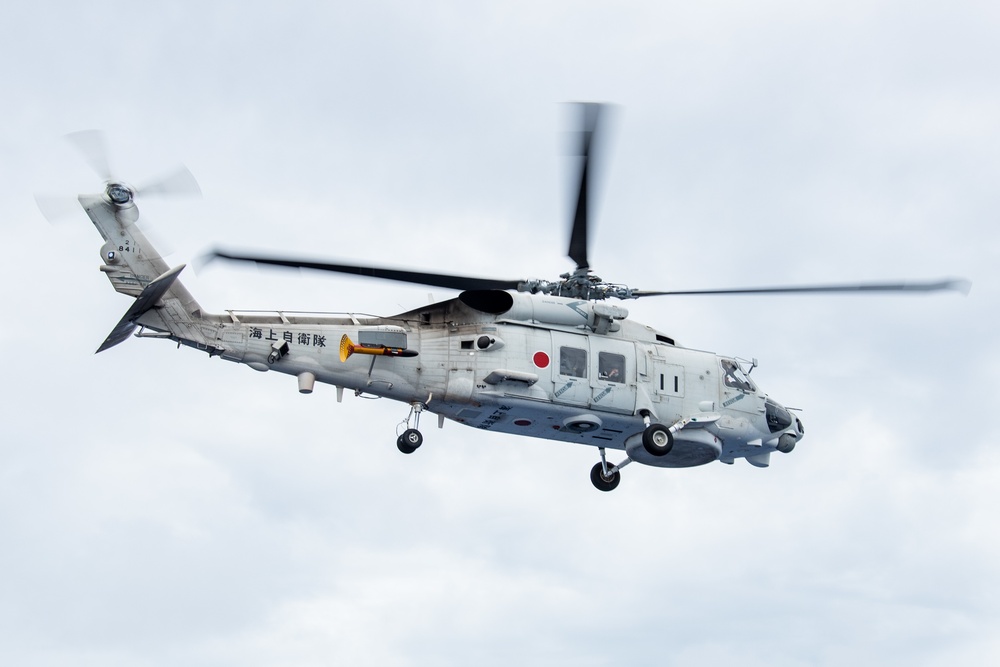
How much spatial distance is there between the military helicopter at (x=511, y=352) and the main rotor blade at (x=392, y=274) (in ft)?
0.12

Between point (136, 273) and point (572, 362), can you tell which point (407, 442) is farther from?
point (136, 273)

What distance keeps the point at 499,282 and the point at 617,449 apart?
5673 millimetres

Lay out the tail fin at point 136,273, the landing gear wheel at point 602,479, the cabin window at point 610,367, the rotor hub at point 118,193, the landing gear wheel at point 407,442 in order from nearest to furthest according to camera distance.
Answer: the tail fin at point 136,273 < the rotor hub at point 118,193 < the landing gear wheel at point 407,442 < the cabin window at point 610,367 < the landing gear wheel at point 602,479

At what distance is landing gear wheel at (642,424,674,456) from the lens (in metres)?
31.7

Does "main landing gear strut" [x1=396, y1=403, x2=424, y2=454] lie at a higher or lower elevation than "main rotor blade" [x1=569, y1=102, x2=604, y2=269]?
lower

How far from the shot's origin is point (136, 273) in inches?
1148

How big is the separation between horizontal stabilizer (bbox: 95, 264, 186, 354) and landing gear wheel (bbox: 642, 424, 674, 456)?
37.0ft

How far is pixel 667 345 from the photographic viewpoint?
33406 millimetres

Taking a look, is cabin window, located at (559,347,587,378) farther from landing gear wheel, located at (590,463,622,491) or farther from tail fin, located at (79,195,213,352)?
tail fin, located at (79,195,213,352)

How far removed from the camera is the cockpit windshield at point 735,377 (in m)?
33.8

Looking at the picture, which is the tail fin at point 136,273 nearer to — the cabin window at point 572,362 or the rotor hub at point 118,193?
the rotor hub at point 118,193

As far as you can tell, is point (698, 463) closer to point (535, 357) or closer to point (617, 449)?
point (617, 449)

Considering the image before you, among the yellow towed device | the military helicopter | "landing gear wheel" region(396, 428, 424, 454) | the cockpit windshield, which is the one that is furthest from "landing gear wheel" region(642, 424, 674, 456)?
the yellow towed device

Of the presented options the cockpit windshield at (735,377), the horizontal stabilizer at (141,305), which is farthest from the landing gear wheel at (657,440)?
the horizontal stabilizer at (141,305)
